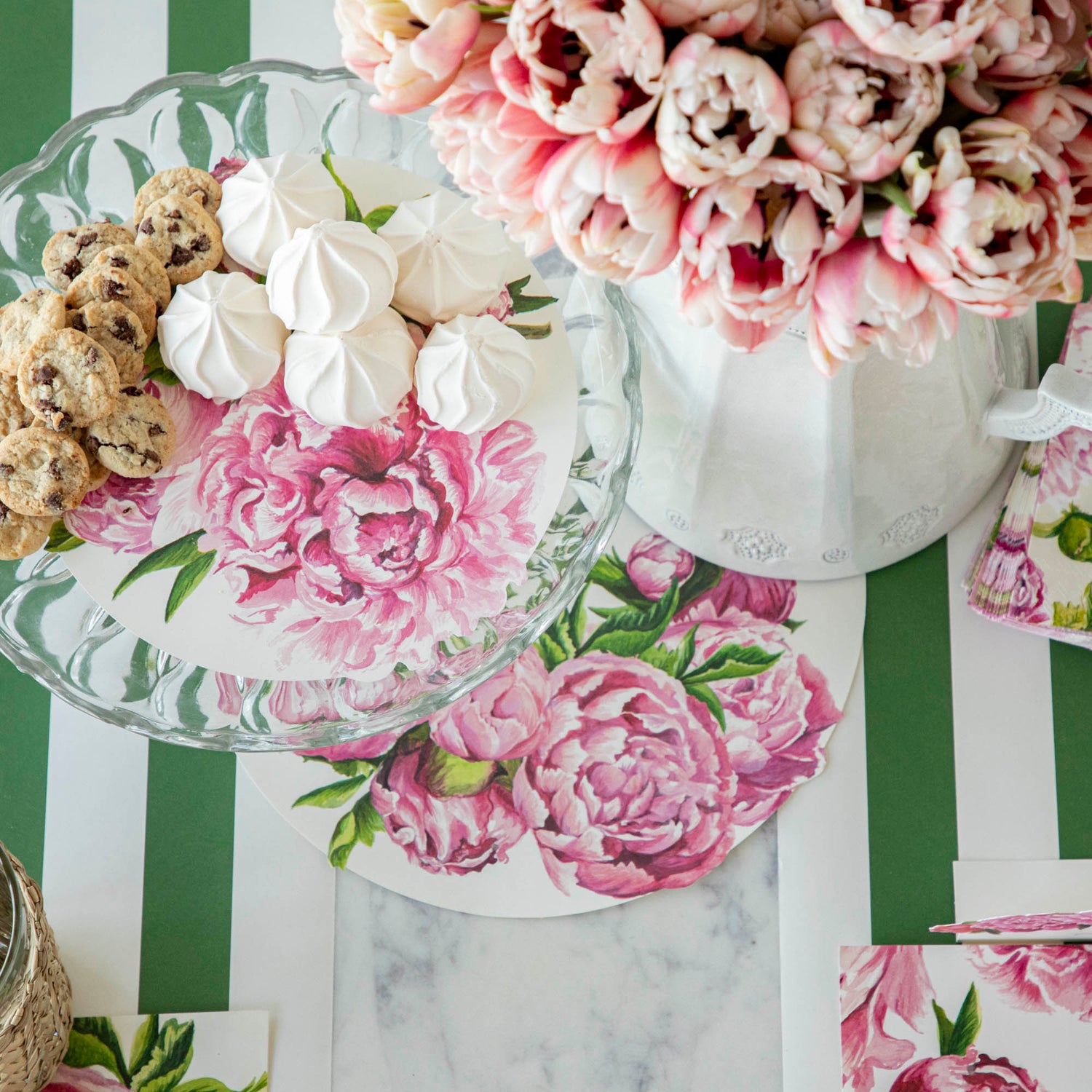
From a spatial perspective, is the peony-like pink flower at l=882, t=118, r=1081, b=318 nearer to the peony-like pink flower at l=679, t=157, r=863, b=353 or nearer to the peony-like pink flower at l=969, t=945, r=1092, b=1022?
the peony-like pink flower at l=679, t=157, r=863, b=353

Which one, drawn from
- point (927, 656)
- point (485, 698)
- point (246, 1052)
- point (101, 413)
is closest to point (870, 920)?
point (927, 656)

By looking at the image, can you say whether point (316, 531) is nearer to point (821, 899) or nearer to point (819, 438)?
point (819, 438)

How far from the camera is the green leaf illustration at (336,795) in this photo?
705 millimetres

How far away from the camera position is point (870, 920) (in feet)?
2.27

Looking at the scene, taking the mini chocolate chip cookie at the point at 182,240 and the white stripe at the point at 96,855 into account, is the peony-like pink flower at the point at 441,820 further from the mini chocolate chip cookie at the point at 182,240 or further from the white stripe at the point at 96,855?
the mini chocolate chip cookie at the point at 182,240

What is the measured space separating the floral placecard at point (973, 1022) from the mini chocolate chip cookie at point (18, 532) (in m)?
0.52

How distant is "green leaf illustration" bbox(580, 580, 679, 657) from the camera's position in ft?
2.34

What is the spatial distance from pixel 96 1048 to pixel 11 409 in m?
0.38

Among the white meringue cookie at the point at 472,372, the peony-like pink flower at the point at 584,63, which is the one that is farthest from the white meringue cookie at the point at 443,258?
the peony-like pink flower at the point at 584,63

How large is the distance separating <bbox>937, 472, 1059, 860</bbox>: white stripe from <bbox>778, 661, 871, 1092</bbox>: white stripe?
6 centimetres

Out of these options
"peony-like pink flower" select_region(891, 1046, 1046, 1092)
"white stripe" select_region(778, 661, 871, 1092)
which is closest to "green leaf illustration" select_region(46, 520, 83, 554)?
"white stripe" select_region(778, 661, 871, 1092)

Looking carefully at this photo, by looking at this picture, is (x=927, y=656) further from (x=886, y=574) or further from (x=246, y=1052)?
(x=246, y=1052)

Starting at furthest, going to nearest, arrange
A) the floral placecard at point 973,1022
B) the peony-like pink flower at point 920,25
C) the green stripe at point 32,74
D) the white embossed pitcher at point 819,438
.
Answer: the green stripe at point 32,74 → the floral placecard at point 973,1022 → the white embossed pitcher at point 819,438 → the peony-like pink flower at point 920,25

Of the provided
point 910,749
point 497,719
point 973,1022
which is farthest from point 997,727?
point 497,719
